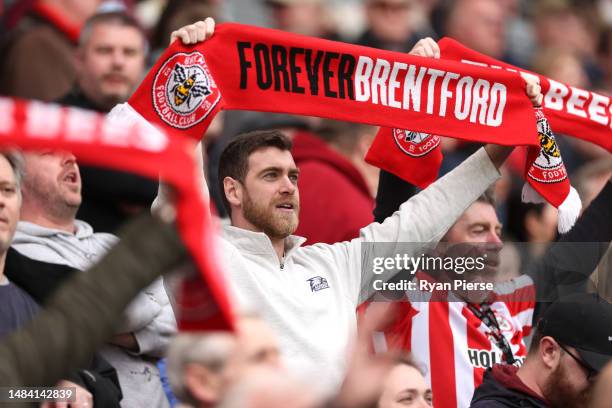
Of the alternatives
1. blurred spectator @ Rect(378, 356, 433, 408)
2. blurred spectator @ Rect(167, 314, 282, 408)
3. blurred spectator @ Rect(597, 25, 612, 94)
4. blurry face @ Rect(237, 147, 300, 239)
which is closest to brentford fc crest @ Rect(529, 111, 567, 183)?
blurry face @ Rect(237, 147, 300, 239)

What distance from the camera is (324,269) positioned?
5516 mm

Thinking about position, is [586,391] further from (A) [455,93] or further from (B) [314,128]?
(B) [314,128]

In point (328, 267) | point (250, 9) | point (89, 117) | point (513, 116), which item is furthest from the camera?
point (250, 9)

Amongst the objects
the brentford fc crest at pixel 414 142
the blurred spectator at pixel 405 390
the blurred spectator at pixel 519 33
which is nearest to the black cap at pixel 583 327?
the blurred spectator at pixel 405 390

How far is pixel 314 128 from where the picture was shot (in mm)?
8289

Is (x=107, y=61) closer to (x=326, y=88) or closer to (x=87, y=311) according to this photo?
(x=326, y=88)

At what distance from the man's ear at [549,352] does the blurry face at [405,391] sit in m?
0.49

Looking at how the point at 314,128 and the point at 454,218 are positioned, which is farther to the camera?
the point at 314,128

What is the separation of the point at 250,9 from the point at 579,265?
591cm

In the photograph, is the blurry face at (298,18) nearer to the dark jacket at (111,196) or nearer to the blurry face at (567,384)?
the dark jacket at (111,196)

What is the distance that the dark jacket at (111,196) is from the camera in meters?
6.44

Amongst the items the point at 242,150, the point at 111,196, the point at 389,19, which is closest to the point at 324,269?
the point at 242,150

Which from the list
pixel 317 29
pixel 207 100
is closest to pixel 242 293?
pixel 207 100

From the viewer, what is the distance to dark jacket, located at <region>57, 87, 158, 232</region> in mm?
6441
